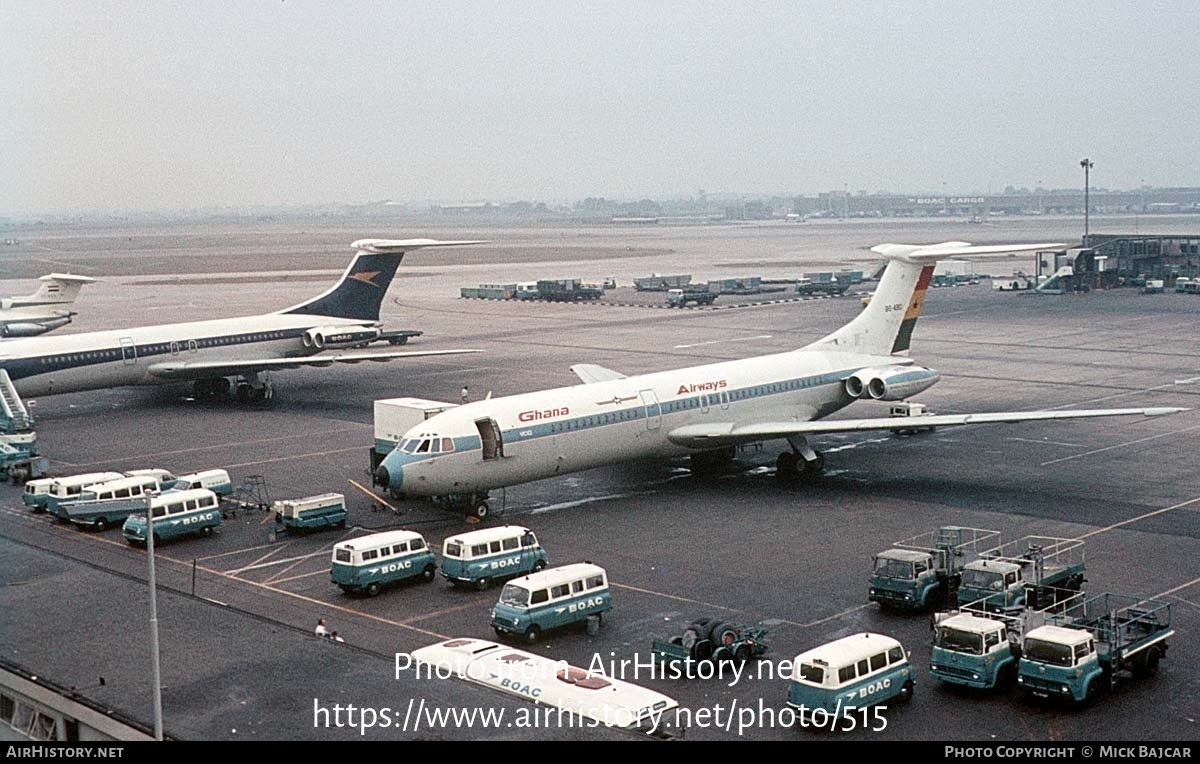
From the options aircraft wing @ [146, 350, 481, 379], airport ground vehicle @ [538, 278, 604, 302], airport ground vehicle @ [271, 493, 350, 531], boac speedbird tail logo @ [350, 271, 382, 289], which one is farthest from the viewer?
airport ground vehicle @ [538, 278, 604, 302]

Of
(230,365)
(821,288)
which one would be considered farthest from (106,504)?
(821,288)

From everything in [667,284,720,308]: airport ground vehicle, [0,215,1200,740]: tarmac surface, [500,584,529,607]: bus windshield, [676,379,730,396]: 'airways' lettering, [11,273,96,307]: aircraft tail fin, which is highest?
[11,273,96,307]: aircraft tail fin

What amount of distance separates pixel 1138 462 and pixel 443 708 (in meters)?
33.6

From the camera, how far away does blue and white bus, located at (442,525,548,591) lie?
32188mm

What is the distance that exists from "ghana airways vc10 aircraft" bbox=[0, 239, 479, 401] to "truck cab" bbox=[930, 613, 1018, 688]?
42.5 meters

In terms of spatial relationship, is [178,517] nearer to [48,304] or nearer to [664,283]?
[48,304]

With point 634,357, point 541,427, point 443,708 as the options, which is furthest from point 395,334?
point 443,708

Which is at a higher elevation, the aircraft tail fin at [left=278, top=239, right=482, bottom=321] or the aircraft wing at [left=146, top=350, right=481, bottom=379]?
the aircraft tail fin at [left=278, top=239, right=482, bottom=321]

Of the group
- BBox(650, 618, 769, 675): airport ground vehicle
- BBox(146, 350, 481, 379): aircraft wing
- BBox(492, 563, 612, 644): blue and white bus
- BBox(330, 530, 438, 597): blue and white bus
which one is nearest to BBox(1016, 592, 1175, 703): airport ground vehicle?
BBox(650, 618, 769, 675): airport ground vehicle

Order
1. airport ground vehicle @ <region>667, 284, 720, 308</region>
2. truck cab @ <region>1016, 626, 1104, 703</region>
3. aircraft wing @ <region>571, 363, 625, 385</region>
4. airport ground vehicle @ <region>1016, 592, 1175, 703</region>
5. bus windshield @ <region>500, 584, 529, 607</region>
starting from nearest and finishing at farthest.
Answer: truck cab @ <region>1016, 626, 1104, 703</region> → airport ground vehicle @ <region>1016, 592, 1175, 703</region> → bus windshield @ <region>500, 584, 529, 607</region> → aircraft wing @ <region>571, 363, 625, 385</region> → airport ground vehicle @ <region>667, 284, 720, 308</region>

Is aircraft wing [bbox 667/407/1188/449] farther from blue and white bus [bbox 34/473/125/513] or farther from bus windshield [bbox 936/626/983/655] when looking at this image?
blue and white bus [bbox 34/473/125/513]

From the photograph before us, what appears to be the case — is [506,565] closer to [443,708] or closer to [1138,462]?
[443,708]

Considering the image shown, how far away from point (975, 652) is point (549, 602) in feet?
29.5

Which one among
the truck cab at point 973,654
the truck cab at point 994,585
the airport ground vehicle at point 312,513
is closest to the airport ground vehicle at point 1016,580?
the truck cab at point 994,585
